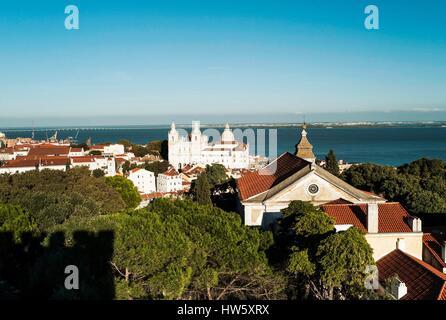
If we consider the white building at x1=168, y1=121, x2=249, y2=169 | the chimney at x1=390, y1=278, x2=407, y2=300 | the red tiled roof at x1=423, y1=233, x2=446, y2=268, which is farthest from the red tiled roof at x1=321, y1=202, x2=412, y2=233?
the white building at x1=168, y1=121, x2=249, y2=169

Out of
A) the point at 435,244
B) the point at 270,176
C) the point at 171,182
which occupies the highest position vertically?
the point at 270,176

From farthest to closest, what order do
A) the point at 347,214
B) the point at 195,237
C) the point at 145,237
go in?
the point at 347,214 → the point at 195,237 → the point at 145,237

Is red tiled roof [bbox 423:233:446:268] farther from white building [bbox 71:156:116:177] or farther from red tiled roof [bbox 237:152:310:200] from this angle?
white building [bbox 71:156:116:177]

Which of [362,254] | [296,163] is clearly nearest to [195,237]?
[362,254]

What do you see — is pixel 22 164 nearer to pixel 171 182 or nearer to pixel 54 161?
pixel 54 161

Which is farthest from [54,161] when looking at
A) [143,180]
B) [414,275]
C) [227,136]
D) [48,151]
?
[414,275]
